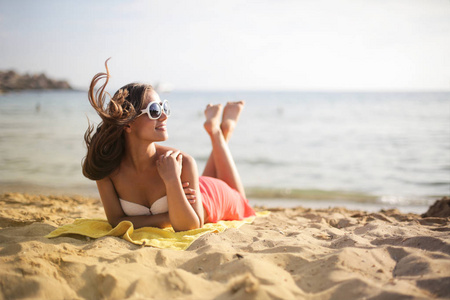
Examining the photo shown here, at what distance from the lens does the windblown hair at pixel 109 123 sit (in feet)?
11.1

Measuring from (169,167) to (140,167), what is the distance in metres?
0.39

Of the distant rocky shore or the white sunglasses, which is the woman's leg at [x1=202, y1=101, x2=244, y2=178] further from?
the distant rocky shore

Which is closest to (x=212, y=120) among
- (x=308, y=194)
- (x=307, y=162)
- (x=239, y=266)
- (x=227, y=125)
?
(x=227, y=125)

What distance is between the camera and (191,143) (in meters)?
13.5

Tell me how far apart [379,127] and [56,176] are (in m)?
12.7

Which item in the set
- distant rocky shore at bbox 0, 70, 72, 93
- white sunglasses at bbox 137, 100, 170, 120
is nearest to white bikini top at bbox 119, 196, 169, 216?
white sunglasses at bbox 137, 100, 170, 120

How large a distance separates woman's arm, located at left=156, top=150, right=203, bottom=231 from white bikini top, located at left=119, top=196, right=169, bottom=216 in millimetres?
222

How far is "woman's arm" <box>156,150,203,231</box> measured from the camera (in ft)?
11.3

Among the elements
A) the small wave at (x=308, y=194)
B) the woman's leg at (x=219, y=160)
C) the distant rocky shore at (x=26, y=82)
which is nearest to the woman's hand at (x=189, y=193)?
the woman's leg at (x=219, y=160)

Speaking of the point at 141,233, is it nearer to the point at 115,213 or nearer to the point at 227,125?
the point at 115,213

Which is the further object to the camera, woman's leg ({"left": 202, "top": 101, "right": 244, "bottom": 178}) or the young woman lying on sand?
woman's leg ({"left": 202, "top": 101, "right": 244, "bottom": 178})

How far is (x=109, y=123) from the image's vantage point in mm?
3453

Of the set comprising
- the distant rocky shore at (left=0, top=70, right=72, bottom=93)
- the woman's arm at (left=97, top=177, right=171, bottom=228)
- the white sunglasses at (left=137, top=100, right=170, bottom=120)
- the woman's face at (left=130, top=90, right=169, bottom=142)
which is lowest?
the woman's arm at (left=97, top=177, right=171, bottom=228)

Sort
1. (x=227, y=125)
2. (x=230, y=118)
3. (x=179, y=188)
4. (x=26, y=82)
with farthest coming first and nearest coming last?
(x=26, y=82) < (x=230, y=118) < (x=227, y=125) < (x=179, y=188)
